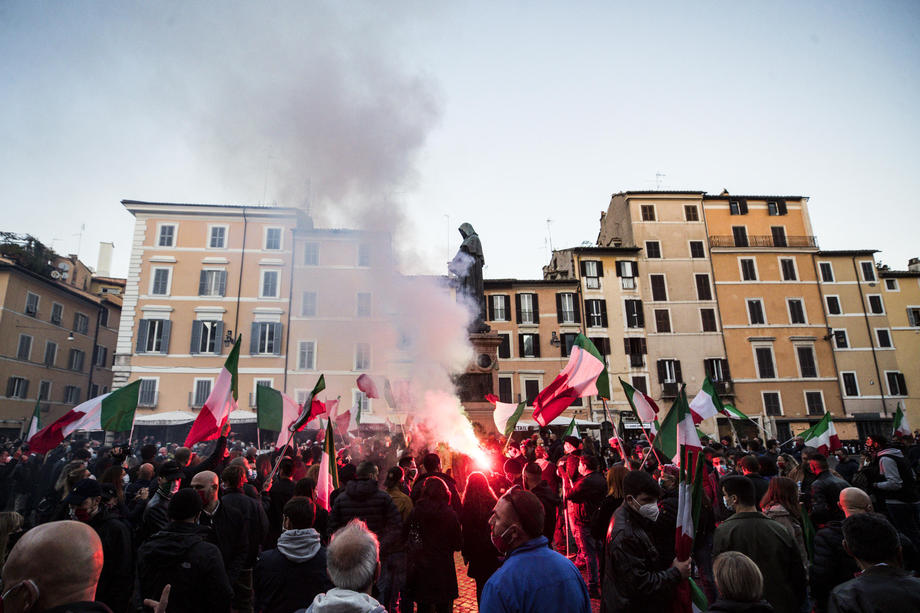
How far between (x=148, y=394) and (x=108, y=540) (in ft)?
105

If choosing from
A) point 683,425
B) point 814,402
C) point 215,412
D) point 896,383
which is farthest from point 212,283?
Result: point 896,383

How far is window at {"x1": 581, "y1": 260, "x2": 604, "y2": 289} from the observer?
36.5 m

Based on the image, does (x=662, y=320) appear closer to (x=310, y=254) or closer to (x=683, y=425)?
(x=310, y=254)

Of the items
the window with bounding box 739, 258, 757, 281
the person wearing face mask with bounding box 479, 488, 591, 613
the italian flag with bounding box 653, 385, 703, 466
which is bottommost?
the person wearing face mask with bounding box 479, 488, 591, 613

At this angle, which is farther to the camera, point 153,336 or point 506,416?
point 153,336

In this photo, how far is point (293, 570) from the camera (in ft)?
11.7

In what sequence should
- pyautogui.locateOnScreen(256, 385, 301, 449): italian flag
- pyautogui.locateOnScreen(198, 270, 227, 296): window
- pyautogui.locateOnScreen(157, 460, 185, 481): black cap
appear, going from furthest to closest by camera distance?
pyautogui.locateOnScreen(198, 270, 227, 296): window, pyautogui.locateOnScreen(256, 385, 301, 449): italian flag, pyautogui.locateOnScreen(157, 460, 185, 481): black cap

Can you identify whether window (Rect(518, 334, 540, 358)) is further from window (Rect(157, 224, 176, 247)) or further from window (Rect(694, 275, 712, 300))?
window (Rect(157, 224, 176, 247))

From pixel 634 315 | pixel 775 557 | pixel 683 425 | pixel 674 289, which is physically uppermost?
pixel 674 289

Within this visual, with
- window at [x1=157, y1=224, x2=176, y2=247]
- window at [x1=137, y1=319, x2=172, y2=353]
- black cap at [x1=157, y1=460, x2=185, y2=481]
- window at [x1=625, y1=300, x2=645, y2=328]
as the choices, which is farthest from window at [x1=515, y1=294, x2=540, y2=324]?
black cap at [x1=157, y1=460, x2=185, y2=481]

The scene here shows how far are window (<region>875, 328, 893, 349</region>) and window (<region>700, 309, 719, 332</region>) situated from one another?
38.4 ft

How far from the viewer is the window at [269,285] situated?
34156mm

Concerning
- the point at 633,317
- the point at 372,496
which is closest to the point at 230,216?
the point at 633,317

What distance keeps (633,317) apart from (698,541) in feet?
106
